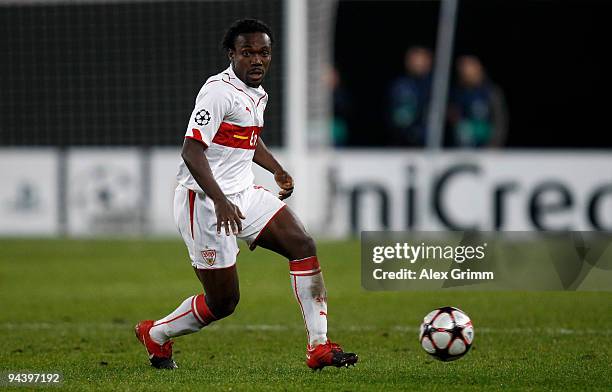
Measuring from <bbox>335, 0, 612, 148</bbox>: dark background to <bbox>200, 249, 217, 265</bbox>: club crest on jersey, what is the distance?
16413mm

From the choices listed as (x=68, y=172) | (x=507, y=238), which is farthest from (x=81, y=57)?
(x=507, y=238)

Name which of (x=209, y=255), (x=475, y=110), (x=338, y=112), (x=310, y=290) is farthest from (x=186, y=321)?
(x=338, y=112)

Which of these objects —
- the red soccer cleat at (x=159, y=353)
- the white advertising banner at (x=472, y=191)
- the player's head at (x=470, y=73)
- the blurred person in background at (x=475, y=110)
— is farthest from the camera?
the blurred person in background at (x=475, y=110)

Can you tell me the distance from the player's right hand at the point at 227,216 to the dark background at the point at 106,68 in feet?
43.0

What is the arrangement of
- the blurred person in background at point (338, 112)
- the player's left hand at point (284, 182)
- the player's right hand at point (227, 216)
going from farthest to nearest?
the blurred person in background at point (338, 112), the player's left hand at point (284, 182), the player's right hand at point (227, 216)

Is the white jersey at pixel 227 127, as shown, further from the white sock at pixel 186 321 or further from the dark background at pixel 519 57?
the dark background at pixel 519 57

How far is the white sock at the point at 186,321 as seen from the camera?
316 inches

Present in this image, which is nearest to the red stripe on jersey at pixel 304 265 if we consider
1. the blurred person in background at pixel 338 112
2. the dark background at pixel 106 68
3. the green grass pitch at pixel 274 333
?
the green grass pitch at pixel 274 333

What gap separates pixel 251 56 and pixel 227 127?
467 millimetres

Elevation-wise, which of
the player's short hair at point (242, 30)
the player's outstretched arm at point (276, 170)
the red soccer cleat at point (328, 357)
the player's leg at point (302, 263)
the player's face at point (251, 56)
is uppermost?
the player's short hair at point (242, 30)

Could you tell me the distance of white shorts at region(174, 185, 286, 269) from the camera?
7.80m

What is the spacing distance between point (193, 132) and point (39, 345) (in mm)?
2801

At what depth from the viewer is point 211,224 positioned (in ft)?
25.6

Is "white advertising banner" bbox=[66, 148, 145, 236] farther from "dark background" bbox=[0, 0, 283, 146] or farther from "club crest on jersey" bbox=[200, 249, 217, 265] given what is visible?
"club crest on jersey" bbox=[200, 249, 217, 265]
